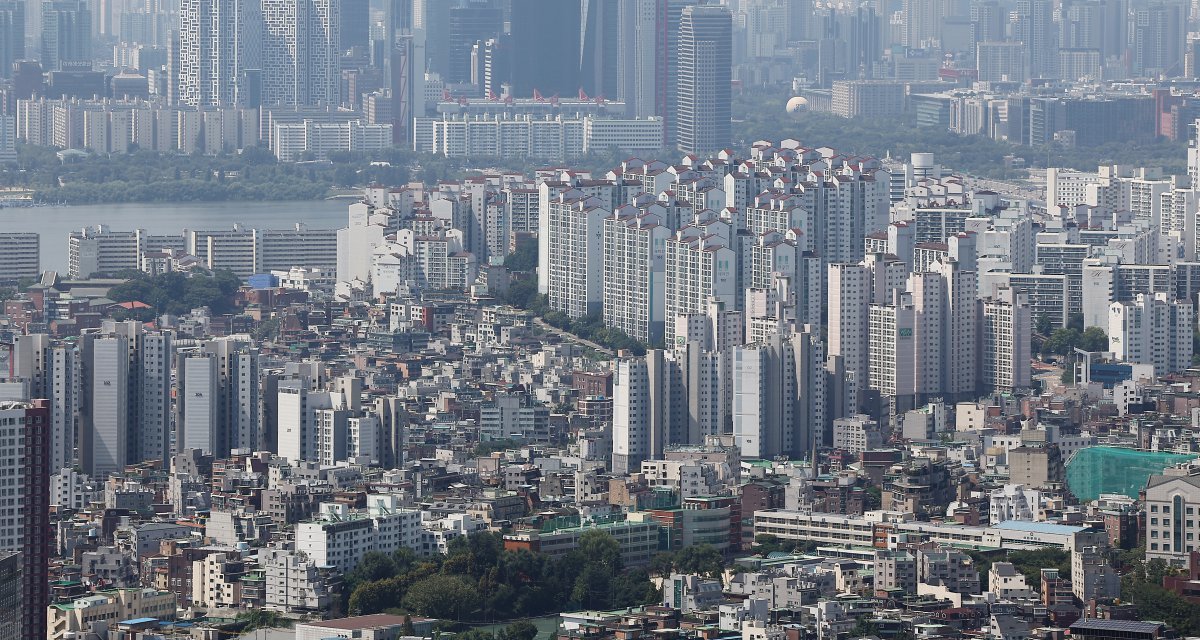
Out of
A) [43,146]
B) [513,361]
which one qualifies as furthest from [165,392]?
[43,146]

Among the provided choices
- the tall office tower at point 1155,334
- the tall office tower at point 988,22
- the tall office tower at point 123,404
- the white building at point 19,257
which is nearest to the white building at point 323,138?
the white building at point 19,257

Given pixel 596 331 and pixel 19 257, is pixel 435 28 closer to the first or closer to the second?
pixel 19 257

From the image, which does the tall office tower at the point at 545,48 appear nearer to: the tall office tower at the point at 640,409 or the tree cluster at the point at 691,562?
the tall office tower at the point at 640,409

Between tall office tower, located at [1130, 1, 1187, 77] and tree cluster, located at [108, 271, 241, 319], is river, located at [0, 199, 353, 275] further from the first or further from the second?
tall office tower, located at [1130, 1, 1187, 77]

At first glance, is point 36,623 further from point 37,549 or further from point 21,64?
point 21,64

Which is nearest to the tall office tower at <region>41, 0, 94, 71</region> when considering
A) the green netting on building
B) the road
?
the road

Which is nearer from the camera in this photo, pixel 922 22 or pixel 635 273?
pixel 635 273

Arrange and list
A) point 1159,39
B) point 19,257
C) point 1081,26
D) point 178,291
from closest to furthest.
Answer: point 178,291 < point 19,257 < point 1159,39 < point 1081,26

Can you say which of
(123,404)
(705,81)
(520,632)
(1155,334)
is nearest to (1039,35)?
(705,81)
